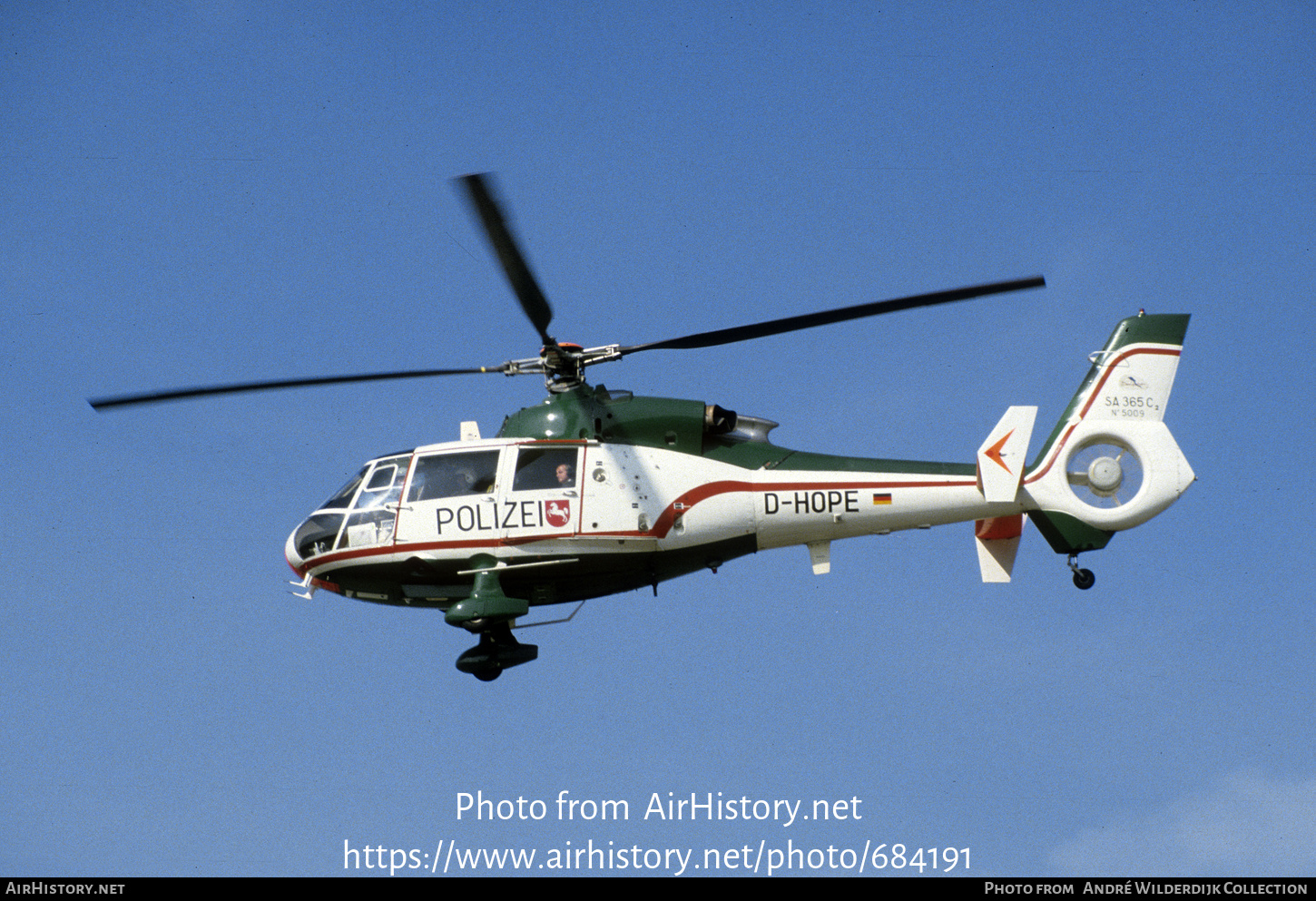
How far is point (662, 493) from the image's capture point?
20797mm

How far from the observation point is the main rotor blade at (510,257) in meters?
17.0

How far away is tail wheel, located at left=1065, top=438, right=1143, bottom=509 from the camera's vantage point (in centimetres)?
2055

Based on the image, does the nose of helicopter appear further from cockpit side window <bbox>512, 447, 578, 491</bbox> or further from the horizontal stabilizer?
the horizontal stabilizer

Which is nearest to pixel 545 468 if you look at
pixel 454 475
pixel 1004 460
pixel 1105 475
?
pixel 454 475

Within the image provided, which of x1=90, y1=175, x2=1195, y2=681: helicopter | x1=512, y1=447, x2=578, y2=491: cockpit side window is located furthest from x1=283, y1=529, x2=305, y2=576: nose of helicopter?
x1=512, y1=447, x2=578, y2=491: cockpit side window

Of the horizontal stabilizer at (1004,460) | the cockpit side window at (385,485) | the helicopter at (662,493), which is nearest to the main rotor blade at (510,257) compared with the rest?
the helicopter at (662,493)

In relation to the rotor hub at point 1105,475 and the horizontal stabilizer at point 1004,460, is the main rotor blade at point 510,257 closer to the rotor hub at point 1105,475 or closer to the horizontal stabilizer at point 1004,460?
the horizontal stabilizer at point 1004,460

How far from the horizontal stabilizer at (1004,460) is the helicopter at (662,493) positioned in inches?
0.7

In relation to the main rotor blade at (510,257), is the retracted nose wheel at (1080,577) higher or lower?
lower

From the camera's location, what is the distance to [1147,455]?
2055 cm

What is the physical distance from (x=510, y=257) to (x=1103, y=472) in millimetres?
8782
